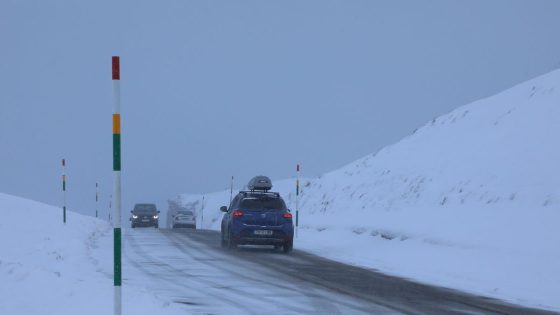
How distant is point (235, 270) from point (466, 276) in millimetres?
5147

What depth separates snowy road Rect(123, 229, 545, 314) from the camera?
12.7 metres

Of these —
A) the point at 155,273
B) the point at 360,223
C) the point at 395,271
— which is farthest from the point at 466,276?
the point at 360,223

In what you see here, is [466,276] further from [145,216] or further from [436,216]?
[145,216]

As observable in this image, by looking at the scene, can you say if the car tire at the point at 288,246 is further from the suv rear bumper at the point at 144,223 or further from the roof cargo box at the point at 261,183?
the suv rear bumper at the point at 144,223

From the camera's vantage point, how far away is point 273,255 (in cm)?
2455

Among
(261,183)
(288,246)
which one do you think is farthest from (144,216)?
(288,246)

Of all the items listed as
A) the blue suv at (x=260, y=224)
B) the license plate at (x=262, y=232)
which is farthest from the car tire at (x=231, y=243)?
the license plate at (x=262, y=232)

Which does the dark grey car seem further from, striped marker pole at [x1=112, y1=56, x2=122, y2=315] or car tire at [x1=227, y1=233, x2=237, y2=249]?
striped marker pole at [x1=112, y1=56, x2=122, y2=315]

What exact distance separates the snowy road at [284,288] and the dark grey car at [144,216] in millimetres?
32821

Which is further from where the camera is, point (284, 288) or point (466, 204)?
point (466, 204)

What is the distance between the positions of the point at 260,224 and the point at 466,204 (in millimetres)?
8042

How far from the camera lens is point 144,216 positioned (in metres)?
55.7

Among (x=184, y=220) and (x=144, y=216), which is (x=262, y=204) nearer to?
(x=144, y=216)

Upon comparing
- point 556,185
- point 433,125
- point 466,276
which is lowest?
point 466,276
